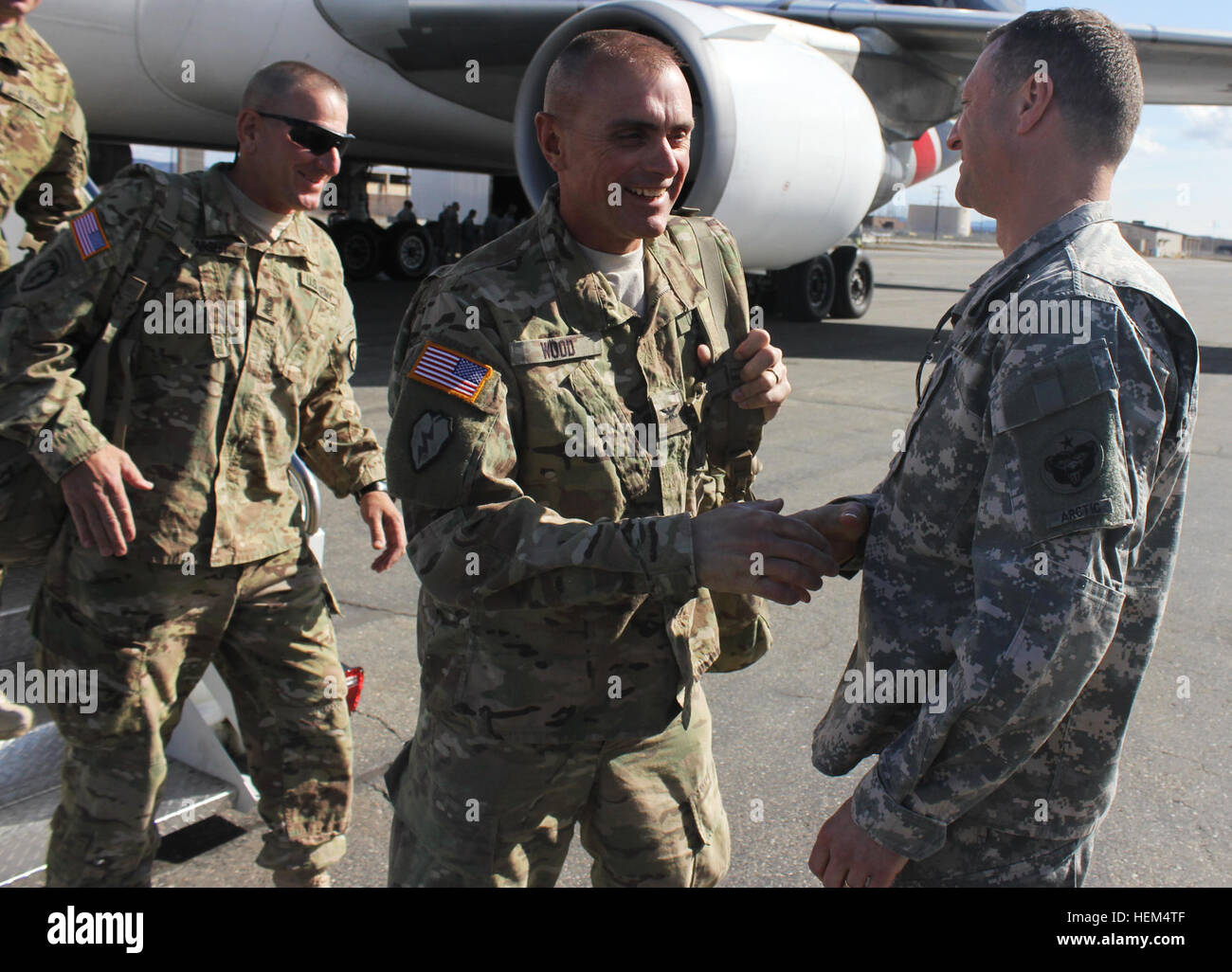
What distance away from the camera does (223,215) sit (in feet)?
7.52

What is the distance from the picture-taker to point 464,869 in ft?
5.61

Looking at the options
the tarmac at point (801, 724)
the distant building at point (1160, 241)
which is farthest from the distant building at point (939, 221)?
the tarmac at point (801, 724)

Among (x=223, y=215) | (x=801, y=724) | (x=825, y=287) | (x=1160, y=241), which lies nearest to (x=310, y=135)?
(x=223, y=215)

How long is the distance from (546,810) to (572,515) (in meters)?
0.50

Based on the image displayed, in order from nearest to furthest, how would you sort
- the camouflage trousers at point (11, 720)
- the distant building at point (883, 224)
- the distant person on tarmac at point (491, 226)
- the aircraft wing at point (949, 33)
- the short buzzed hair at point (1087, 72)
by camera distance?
the short buzzed hair at point (1087, 72)
the camouflage trousers at point (11, 720)
the aircraft wing at point (949, 33)
the distant person on tarmac at point (491, 226)
the distant building at point (883, 224)

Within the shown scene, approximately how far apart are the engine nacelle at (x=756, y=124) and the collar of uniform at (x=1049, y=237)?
572cm

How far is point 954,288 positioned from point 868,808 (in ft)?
72.4

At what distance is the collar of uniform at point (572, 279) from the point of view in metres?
1.73

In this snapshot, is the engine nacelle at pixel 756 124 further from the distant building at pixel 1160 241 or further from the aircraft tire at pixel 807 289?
the distant building at pixel 1160 241

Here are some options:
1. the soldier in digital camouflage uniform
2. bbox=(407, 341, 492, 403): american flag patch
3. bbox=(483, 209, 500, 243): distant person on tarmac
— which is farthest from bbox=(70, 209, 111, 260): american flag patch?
bbox=(483, 209, 500, 243): distant person on tarmac

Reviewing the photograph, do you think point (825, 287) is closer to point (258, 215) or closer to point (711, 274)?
point (258, 215)

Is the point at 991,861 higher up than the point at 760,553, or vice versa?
the point at 760,553

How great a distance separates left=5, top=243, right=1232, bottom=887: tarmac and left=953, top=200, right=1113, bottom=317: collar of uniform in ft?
5.50

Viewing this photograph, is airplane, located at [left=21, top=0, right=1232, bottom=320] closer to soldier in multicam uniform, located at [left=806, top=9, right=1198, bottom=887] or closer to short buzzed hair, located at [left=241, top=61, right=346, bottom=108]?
short buzzed hair, located at [left=241, top=61, right=346, bottom=108]
